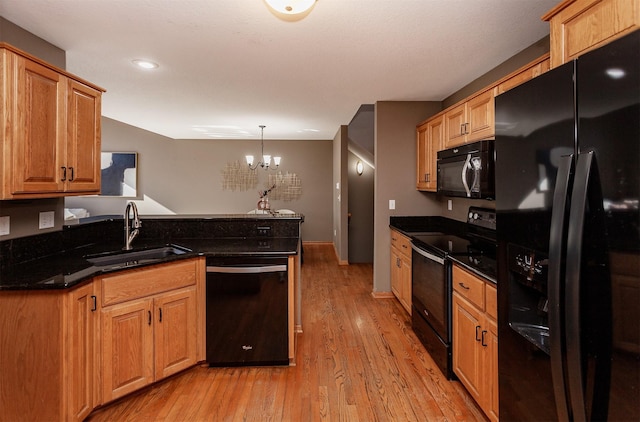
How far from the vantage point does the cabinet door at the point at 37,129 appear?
71.2 inches

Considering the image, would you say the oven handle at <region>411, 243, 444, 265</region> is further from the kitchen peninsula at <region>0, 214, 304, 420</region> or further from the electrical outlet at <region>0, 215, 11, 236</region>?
the electrical outlet at <region>0, 215, 11, 236</region>

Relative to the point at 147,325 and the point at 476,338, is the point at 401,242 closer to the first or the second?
the point at 476,338

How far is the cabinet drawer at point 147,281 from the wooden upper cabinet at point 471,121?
2393mm

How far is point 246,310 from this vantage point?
2.51 metres

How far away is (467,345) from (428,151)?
225cm

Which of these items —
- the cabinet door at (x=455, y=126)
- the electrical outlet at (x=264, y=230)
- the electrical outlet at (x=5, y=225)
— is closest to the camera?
the electrical outlet at (x=5, y=225)

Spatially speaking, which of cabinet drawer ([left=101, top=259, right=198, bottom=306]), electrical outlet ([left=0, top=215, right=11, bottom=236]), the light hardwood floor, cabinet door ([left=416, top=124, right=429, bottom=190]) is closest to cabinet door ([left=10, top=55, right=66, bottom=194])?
electrical outlet ([left=0, top=215, right=11, bottom=236])

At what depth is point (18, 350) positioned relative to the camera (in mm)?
1725

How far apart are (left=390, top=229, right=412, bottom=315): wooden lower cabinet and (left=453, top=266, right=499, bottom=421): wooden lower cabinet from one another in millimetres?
1128

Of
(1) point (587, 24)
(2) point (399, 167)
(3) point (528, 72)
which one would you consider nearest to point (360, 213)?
(2) point (399, 167)

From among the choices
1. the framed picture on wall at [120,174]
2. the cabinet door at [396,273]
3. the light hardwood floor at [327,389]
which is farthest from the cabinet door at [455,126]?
the framed picture on wall at [120,174]

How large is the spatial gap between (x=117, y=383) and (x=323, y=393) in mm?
1286

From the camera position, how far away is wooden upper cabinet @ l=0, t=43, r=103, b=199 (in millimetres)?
1771

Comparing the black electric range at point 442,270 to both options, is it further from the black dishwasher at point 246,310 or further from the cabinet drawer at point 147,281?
the cabinet drawer at point 147,281
